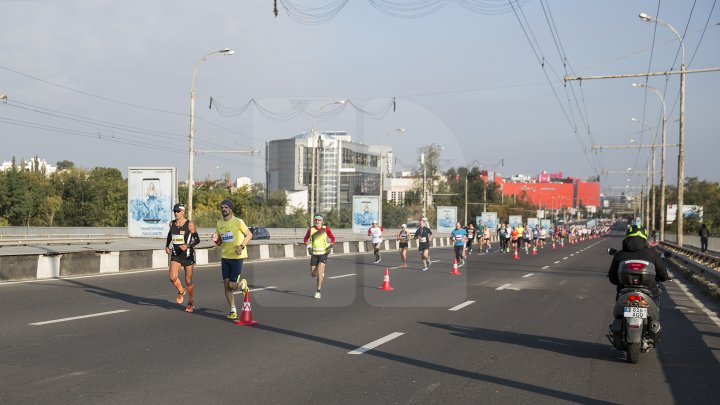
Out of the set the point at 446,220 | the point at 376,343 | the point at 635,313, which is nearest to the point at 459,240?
the point at 376,343

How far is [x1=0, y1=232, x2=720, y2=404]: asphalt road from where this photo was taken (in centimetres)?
670

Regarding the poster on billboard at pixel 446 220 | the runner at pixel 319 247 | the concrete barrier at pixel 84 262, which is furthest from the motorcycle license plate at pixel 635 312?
the poster on billboard at pixel 446 220

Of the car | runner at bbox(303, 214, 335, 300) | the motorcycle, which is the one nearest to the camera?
the motorcycle

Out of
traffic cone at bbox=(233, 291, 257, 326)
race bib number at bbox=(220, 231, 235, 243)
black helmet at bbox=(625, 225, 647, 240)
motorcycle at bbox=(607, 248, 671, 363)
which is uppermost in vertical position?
black helmet at bbox=(625, 225, 647, 240)

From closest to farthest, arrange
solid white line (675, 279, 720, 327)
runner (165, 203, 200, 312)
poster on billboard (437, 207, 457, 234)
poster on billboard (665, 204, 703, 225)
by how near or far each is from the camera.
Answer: runner (165, 203, 200, 312) → solid white line (675, 279, 720, 327) → poster on billboard (437, 207, 457, 234) → poster on billboard (665, 204, 703, 225)

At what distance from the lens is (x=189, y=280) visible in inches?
479

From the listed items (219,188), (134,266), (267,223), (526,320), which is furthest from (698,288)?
(219,188)

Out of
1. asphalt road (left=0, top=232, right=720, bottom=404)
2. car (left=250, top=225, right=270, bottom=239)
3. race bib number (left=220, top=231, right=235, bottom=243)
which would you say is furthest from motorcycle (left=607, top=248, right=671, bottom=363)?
car (left=250, top=225, right=270, bottom=239)

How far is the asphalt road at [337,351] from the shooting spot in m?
6.70

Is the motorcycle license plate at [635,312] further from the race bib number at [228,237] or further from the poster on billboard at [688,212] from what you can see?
the poster on billboard at [688,212]

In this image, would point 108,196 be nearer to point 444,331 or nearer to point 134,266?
point 134,266

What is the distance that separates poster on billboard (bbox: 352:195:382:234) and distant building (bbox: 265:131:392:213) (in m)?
72.3

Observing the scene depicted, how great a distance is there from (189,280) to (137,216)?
19159 millimetres

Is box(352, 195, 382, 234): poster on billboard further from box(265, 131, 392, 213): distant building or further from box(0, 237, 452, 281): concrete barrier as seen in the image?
box(265, 131, 392, 213): distant building
